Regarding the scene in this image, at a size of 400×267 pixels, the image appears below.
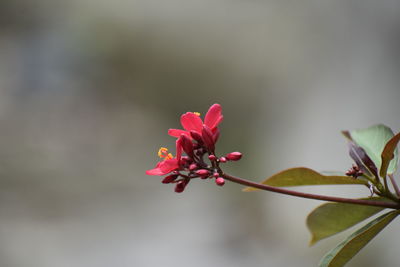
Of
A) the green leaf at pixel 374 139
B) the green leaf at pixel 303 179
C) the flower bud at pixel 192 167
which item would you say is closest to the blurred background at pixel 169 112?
the green leaf at pixel 374 139

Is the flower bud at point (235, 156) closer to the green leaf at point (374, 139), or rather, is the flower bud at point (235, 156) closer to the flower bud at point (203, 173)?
the flower bud at point (203, 173)

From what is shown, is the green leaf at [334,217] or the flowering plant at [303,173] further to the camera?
the green leaf at [334,217]

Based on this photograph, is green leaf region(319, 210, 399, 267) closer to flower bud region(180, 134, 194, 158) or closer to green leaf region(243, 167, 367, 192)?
green leaf region(243, 167, 367, 192)

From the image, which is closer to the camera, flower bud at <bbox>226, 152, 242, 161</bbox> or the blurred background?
flower bud at <bbox>226, 152, 242, 161</bbox>

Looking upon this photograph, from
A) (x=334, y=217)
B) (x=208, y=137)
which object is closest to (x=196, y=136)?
(x=208, y=137)

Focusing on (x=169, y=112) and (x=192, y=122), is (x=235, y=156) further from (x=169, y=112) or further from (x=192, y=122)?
(x=169, y=112)

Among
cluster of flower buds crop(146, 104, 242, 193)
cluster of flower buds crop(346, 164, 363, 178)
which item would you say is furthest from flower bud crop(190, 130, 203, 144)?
cluster of flower buds crop(346, 164, 363, 178)
